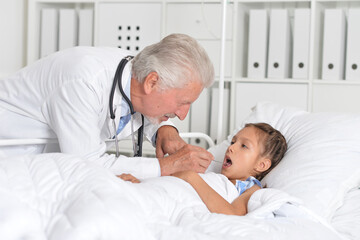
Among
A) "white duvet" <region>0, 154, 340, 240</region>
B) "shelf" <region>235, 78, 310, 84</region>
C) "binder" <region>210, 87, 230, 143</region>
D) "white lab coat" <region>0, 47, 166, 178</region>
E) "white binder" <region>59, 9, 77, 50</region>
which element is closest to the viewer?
"white duvet" <region>0, 154, 340, 240</region>

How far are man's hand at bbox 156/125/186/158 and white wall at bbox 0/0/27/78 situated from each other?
158 centimetres

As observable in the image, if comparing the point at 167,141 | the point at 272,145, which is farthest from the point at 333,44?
the point at 167,141

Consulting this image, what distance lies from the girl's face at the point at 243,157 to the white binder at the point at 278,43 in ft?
3.14

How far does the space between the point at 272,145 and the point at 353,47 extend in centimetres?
104

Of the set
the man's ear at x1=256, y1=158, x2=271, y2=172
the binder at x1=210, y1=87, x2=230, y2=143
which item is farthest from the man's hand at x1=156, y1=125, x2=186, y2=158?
the binder at x1=210, y1=87, x2=230, y2=143

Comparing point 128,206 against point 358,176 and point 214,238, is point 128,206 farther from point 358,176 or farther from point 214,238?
point 358,176

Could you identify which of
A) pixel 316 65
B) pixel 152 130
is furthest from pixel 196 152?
pixel 316 65

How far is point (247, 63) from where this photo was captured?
2.96 m

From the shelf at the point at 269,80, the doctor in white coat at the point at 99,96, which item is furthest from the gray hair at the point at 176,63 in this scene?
the shelf at the point at 269,80

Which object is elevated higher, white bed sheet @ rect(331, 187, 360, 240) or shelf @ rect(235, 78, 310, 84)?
shelf @ rect(235, 78, 310, 84)

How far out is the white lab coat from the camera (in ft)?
4.91

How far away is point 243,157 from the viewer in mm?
1782

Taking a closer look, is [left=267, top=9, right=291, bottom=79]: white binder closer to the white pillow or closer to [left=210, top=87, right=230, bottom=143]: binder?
[left=210, top=87, right=230, bottom=143]: binder

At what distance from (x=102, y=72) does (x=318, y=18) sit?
156 centimetres
